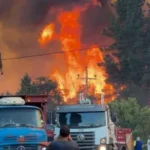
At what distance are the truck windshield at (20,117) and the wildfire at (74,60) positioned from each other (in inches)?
2576

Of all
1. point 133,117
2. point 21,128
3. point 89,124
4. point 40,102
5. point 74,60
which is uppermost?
point 74,60

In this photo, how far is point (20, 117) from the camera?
2353cm

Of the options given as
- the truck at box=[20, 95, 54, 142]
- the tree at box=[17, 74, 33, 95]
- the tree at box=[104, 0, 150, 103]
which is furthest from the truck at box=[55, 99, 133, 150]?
the tree at box=[104, 0, 150, 103]

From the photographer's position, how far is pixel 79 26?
92750 millimetres

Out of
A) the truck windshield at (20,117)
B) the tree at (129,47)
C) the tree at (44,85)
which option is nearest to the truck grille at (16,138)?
the truck windshield at (20,117)

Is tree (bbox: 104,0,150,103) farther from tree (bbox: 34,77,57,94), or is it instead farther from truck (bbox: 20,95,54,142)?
truck (bbox: 20,95,54,142)

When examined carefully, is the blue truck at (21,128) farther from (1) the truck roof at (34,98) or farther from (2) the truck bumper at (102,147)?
(2) the truck bumper at (102,147)

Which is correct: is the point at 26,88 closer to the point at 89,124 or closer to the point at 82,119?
the point at 82,119

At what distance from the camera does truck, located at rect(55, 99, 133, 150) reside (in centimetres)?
2816

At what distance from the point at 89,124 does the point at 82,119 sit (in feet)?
1.45

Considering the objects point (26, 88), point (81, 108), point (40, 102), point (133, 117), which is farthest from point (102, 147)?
point (26, 88)

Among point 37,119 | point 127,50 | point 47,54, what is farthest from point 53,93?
point 37,119

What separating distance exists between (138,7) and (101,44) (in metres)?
7.63

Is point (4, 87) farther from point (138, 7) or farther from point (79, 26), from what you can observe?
point (138, 7)
